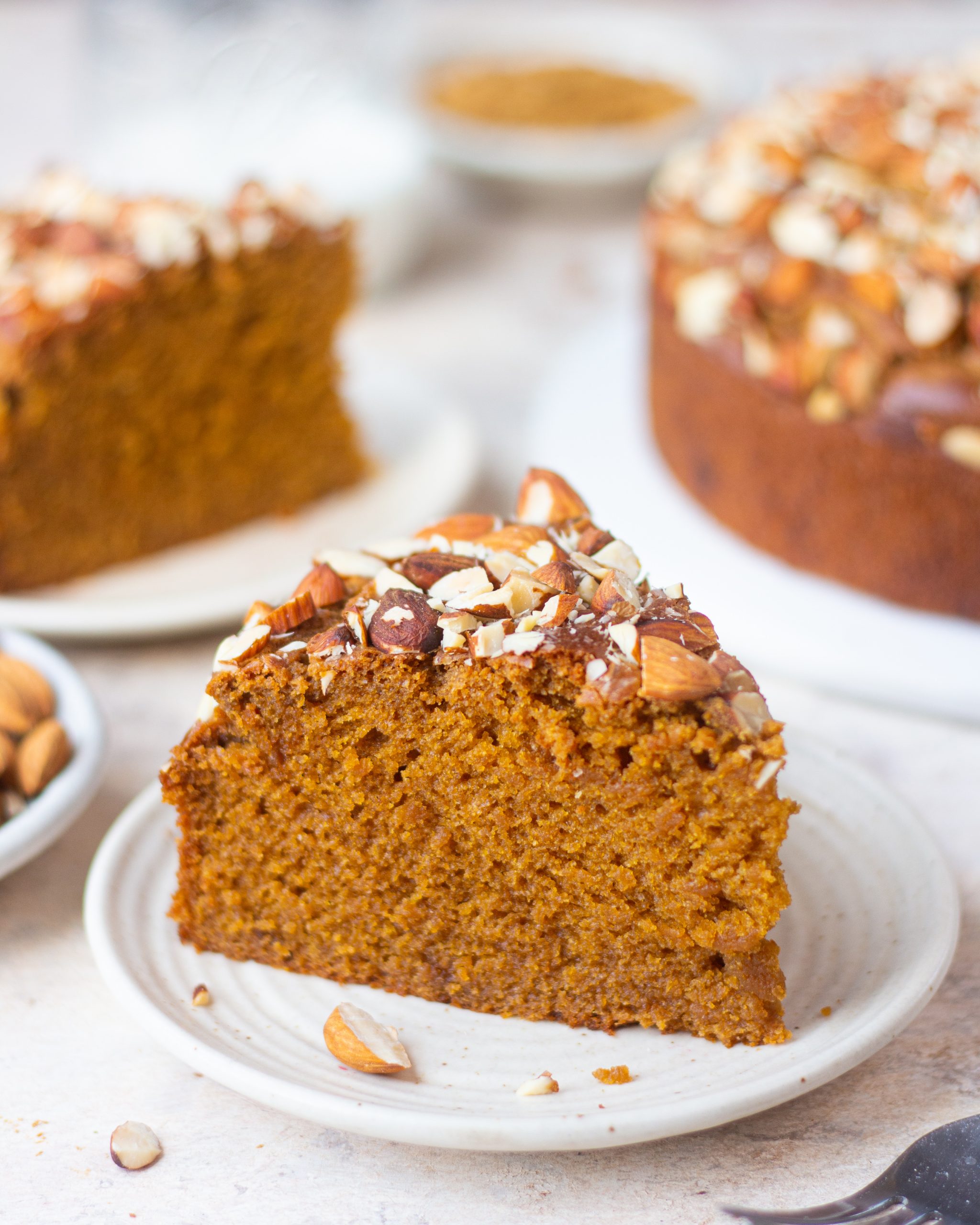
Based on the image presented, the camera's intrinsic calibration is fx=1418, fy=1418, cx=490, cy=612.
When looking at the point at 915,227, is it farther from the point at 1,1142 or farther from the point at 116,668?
the point at 1,1142

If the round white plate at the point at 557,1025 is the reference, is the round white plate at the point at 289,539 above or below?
below

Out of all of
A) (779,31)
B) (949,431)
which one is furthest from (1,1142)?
(779,31)

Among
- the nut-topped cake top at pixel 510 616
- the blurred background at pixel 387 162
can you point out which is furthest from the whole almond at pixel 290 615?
the blurred background at pixel 387 162

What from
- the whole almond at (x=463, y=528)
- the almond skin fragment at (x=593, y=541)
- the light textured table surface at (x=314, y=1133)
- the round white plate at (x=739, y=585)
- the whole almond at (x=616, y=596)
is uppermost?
the whole almond at (x=616, y=596)

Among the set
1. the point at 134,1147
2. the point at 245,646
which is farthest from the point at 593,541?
the point at 134,1147

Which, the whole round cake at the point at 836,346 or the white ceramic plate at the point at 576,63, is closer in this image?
the whole round cake at the point at 836,346

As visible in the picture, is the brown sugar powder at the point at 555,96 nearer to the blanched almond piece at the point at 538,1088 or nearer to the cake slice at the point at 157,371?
the cake slice at the point at 157,371
